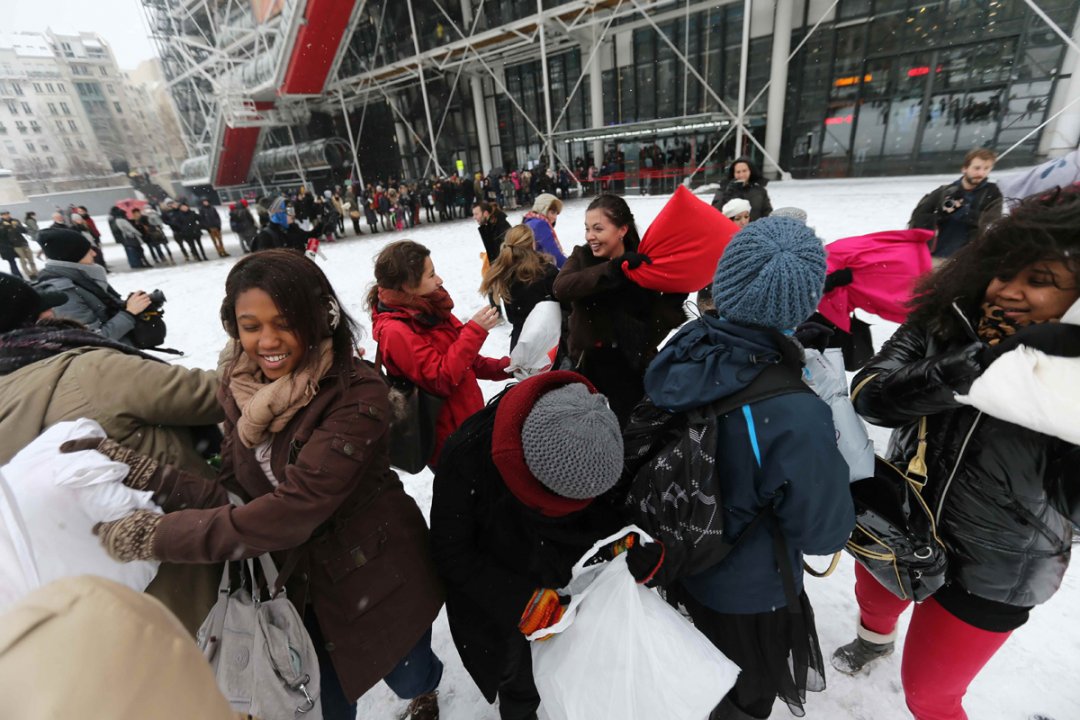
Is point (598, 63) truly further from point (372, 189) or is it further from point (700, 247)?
point (700, 247)

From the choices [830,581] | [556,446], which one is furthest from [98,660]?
[830,581]

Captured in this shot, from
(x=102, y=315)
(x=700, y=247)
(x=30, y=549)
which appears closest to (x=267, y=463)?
(x=30, y=549)

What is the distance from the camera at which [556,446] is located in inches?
40.4

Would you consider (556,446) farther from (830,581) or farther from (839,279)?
(830,581)

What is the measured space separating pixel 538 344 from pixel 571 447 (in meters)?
1.45

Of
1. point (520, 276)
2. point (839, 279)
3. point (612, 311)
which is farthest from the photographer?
point (520, 276)

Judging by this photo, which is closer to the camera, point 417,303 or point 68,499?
point 68,499

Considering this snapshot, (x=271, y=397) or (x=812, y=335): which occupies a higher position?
(x=271, y=397)

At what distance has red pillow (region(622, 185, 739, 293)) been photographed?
6.76 ft

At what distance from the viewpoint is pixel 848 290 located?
2.16 metres

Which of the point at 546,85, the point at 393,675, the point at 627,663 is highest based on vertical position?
the point at 546,85

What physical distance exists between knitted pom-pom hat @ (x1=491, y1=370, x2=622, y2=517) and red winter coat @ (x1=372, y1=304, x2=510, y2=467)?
0.86 meters

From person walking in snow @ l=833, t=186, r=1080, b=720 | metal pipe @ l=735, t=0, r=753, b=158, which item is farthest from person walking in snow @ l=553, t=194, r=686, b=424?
metal pipe @ l=735, t=0, r=753, b=158

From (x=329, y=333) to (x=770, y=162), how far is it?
1548 cm
